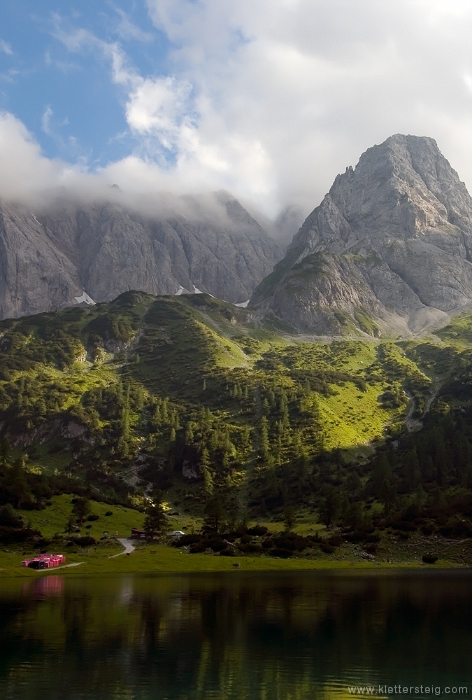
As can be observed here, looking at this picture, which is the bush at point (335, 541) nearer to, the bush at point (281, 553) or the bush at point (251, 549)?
the bush at point (281, 553)

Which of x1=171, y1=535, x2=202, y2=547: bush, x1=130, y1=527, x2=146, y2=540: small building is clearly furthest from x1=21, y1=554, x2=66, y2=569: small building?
x1=130, y1=527, x2=146, y2=540: small building

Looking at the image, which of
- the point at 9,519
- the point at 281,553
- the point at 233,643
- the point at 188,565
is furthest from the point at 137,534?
the point at 233,643

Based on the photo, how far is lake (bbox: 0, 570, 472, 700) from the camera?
33875 mm

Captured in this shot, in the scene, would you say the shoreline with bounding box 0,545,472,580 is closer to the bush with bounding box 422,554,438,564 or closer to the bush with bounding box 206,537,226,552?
the bush with bounding box 422,554,438,564

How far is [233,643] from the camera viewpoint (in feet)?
146

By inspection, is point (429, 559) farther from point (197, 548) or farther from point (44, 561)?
point (44, 561)

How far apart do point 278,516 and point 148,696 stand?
158554mm

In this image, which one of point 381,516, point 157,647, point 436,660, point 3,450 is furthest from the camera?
point 3,450

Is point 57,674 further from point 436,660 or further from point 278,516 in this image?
point 278,516

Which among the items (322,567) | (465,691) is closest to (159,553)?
(322,567)

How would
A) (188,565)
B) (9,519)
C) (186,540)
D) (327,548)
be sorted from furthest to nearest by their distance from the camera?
(186,540)
(9,519)
(327,548)
(188,565)

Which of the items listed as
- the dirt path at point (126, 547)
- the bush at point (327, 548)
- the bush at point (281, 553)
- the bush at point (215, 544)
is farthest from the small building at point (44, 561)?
the bush at point (327, 548)

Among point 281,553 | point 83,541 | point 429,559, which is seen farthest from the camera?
point 281,553

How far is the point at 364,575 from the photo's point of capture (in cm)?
9569
